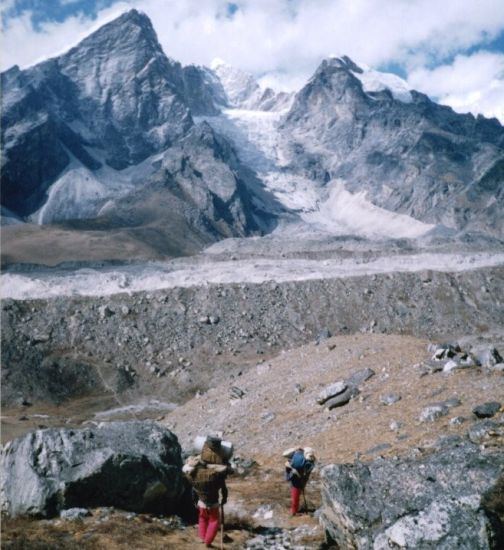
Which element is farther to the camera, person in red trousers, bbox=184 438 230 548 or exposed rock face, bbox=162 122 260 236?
exposed rock face, bbox=162 122 260 236

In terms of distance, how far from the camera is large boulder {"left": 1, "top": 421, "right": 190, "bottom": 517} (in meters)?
10.0

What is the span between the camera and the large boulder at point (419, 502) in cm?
648

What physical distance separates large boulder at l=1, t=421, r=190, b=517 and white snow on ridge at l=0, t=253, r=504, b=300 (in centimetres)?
4316

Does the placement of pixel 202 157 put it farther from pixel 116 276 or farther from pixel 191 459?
pixel 191 459

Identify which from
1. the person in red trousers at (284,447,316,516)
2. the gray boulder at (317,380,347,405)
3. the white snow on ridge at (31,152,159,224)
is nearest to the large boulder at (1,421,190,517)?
the person in red trousers at (284,447,316,516)

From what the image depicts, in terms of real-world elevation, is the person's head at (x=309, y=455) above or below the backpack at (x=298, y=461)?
below

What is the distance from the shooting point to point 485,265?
66.1m

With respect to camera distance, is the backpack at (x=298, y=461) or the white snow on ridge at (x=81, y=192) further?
the white snow on ridge at (x=81, y=192)

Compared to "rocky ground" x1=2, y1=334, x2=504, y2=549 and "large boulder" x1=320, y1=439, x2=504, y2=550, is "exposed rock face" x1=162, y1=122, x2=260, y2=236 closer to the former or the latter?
"rocky ground" x1=2, y1=334, x2=504, y2=549

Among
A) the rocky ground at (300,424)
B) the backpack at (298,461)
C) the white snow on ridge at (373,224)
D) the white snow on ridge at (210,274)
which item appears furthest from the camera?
the white snow on ridge at (373,224)

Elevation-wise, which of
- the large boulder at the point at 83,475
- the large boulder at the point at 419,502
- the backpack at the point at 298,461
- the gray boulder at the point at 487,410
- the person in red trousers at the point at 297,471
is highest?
the large boulder at the point at 419,502

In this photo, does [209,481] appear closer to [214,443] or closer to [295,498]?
[214,443]

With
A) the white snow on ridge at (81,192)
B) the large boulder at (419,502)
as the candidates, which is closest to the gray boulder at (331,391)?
the large boulder at (419,502)

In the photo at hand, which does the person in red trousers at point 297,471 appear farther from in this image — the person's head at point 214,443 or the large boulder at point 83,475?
the person's head at point 214,443
